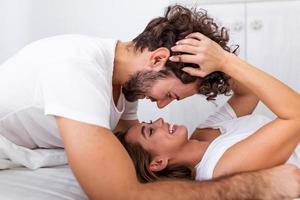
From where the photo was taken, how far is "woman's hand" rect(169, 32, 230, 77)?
1345 millimetres

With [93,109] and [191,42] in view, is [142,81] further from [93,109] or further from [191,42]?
[93,109]

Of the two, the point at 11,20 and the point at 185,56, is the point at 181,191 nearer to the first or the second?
the point at 185,56

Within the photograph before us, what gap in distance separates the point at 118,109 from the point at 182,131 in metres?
0.24

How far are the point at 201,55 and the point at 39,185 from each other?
23.3 inches

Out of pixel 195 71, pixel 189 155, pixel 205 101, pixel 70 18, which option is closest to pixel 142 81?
pixel 195 71

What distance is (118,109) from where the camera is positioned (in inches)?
63.2

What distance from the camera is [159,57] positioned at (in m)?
1.43

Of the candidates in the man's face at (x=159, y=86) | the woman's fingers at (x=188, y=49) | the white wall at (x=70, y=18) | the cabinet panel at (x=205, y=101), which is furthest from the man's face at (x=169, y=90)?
the white wall at (x=70, y=18)

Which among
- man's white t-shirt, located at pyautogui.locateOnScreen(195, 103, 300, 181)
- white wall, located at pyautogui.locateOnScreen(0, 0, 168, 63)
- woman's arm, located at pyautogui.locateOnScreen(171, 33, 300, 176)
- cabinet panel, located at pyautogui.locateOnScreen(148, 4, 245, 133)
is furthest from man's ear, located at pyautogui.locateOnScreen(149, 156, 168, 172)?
white wall, located at pyautogui.locateOnScreen(0, 0, 168, 63)

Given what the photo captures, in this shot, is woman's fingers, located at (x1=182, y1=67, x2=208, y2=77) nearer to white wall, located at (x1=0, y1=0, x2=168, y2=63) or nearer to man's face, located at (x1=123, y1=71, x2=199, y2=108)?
man's face, located at (x1=123, y1=71, x2=199, y2=108)

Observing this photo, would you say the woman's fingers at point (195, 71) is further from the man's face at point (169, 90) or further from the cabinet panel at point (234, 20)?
the cabinet panel at point (234, 20)

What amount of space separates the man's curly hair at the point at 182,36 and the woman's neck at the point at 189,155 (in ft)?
0.61

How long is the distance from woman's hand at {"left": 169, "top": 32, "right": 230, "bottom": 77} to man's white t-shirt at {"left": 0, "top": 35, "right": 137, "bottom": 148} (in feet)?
0.73

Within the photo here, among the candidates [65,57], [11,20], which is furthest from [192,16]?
[11,20]
